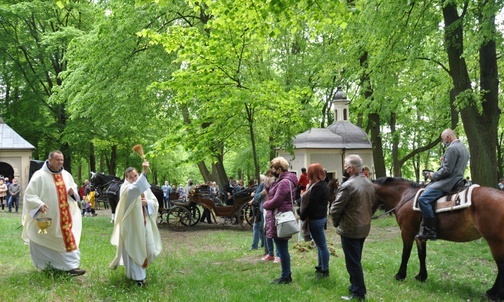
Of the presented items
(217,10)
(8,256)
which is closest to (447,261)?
(217,10)

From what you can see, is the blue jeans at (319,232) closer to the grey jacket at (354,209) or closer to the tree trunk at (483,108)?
the grey jacket at (354,209)

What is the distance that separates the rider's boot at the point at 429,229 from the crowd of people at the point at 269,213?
A: 0.05 ft

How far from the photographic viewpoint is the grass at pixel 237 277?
21.1 ft

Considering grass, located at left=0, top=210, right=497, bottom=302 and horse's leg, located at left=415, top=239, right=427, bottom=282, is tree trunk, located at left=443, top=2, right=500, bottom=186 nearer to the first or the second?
grass, located at left=0, top=210, right=497, bottom=302

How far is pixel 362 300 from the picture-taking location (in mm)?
6309

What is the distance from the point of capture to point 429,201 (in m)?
7.53

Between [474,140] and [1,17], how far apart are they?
1117 inches

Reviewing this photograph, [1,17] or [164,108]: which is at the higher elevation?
[1,17]

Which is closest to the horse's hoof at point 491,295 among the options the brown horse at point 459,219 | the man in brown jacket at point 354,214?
the brown horse at point 459,219

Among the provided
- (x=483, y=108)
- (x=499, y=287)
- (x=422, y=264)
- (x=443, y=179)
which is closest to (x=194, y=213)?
(x=483, y=108)

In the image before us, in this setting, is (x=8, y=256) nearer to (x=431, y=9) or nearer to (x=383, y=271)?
(x=383, y=271)

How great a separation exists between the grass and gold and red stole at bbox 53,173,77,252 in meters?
0.52

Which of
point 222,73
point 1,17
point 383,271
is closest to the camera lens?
point 383,271

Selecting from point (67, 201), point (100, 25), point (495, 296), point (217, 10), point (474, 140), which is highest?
point (100, 25)
